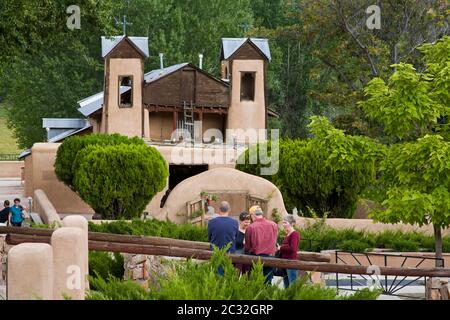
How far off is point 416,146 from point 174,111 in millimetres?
32107

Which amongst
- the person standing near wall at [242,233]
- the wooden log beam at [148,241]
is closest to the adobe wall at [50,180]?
the wooden log beam at [148,241]

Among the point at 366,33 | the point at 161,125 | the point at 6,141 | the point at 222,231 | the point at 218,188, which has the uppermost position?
the point at 366,33

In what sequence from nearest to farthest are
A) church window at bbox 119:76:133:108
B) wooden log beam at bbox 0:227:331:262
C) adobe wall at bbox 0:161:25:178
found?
wooden log beam at bbox 0:227:331:262, church window at bbox 119:76:133:108, adobe wall at bbox 0:161:25:178

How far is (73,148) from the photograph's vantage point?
40.3 metres

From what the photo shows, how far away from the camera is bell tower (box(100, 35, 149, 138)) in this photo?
48.6 meters

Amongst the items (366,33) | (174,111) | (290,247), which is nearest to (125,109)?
(174,111)

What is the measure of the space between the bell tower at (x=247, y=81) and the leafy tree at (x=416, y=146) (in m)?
28.1

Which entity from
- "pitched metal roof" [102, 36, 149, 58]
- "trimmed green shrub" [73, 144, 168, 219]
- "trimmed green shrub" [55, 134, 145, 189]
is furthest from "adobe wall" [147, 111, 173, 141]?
"trimmed green shrub" [73, 144, 168, 219]

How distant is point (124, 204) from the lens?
37844 millimetres

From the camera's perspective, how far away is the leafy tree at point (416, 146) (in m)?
22.2

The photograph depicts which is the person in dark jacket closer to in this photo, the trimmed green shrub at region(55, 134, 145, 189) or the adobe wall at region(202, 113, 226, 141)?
the trimmed green shrub at region(55, 134, 145, 189)

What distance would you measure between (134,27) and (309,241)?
44.2 meters

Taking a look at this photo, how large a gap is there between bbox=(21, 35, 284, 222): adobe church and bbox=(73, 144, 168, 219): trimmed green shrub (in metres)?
4.51

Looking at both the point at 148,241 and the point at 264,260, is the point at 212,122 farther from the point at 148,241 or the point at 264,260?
the point at 264,260
